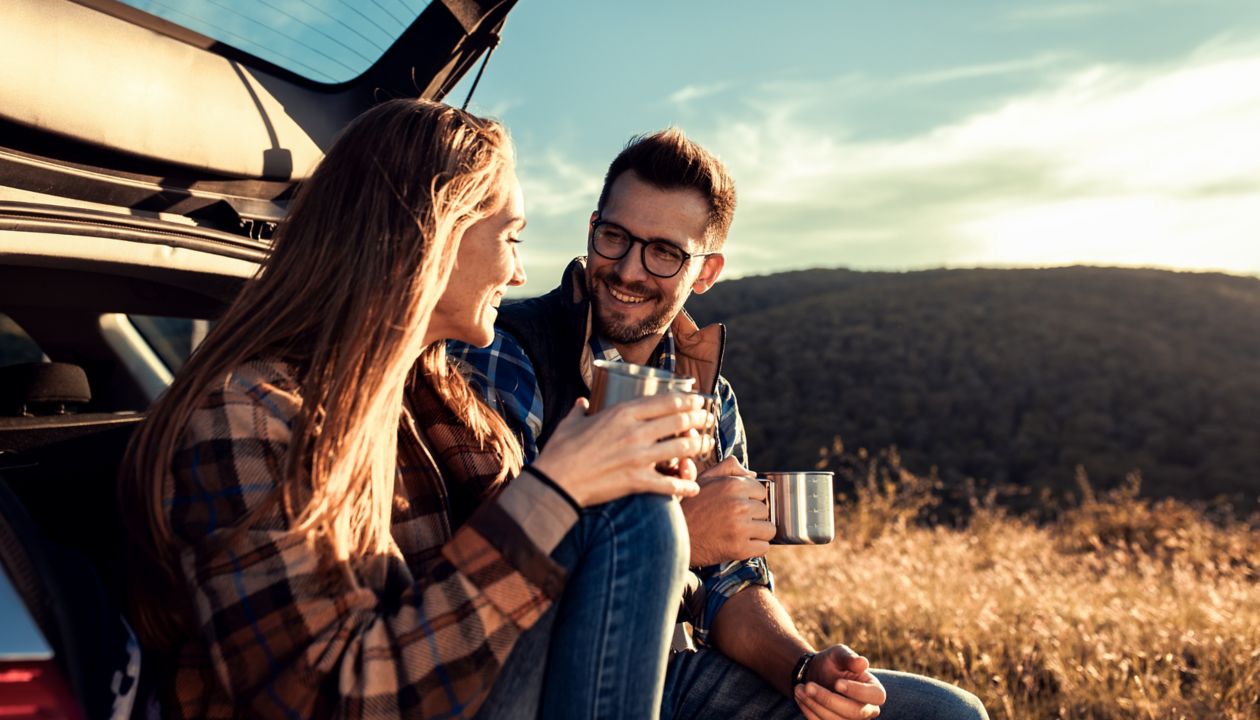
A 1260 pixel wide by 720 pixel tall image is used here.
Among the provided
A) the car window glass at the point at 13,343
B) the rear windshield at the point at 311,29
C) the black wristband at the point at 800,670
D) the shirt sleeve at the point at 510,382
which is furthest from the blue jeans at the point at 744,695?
the car window glass at the point at 13,343

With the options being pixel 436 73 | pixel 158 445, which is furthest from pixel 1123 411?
pixel 158 445

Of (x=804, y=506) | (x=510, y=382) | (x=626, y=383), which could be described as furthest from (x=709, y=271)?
(x=626, y=383)

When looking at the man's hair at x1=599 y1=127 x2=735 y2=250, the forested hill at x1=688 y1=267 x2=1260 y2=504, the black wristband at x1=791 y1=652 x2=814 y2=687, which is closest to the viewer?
the black wristband at x1=791 y1=652 x2=814 y2=687

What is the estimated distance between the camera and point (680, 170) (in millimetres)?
2885

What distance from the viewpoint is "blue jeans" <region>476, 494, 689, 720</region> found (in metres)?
1.42

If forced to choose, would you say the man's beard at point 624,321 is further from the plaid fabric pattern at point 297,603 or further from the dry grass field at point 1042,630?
the dry grass field at point 1042,630

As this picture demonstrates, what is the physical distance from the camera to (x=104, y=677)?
1.26 m

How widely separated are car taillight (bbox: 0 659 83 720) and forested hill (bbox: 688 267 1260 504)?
14.6 m

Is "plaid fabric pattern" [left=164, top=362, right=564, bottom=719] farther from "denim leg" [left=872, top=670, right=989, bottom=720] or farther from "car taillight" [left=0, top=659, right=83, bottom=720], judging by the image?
"denim leg" [left=872, top=670, right=989, bottom=720]

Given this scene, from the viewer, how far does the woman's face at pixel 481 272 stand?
1684 mm

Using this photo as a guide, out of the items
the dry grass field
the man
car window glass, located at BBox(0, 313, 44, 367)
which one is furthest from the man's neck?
car window glass, located at BBox(0, 313, 44, 367)

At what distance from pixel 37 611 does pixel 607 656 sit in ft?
2.38

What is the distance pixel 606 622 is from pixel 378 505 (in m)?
0.37

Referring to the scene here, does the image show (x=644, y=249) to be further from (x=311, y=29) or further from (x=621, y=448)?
(x=621, y=448)
